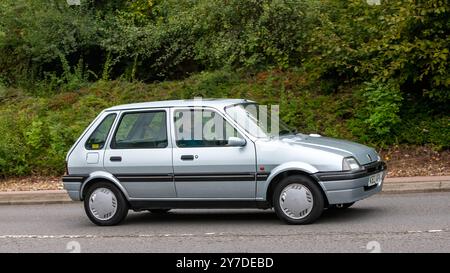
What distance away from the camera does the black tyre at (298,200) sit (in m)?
9.05

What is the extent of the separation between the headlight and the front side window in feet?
4.53

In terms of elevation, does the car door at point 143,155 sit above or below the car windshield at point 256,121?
below

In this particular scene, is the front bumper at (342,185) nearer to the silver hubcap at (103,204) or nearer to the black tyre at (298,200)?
the black tyre at (298,200)

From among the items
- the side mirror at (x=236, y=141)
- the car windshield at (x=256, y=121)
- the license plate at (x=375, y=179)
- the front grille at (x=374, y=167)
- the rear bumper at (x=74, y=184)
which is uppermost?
the car windshield at (x=256, y=121)

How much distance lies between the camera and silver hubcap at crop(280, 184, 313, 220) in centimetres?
908

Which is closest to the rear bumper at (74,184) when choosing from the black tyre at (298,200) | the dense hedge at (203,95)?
the black tyre at (298,200)

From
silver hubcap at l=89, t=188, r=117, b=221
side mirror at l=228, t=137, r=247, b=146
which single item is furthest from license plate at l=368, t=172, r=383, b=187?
silver hubcap at l=89, t=188, r=117, b=221

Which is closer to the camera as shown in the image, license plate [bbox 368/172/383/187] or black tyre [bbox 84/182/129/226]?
license plate [bbox 368/172/383/187]

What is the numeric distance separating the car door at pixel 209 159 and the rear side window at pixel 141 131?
21 cm

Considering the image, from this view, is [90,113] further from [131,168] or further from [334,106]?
[131,168]

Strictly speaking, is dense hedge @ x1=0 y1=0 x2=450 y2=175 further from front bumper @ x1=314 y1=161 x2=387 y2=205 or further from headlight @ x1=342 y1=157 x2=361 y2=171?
front bumper @ x1=314 y1=161 x2=387 y2=205

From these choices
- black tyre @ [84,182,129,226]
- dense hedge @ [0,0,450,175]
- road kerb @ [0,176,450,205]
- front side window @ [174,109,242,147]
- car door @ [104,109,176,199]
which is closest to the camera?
front side window @ [174,109,242,147]

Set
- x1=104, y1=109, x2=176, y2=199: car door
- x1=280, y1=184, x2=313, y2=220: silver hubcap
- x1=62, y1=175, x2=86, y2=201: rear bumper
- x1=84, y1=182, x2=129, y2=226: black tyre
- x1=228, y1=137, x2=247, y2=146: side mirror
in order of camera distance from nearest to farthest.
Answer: x1=280, y1=184, x2=313, y2=220: silver hubcap → x1=228, y1=137, x2=247, y2=146: side mirror → x1=104, y1=109, x2=176, y2=199: car door → x1=84, y1=182, x2=129, y2=226: black tyre → x1=62, y1=175, x2=86, y2=201: rear bumper

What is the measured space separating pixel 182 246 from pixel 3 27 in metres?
14.6
